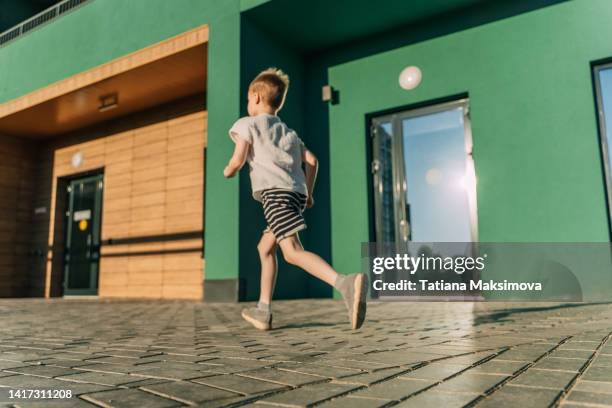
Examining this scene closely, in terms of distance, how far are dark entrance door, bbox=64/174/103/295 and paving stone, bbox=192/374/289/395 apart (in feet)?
26.8

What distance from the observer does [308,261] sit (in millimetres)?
2459

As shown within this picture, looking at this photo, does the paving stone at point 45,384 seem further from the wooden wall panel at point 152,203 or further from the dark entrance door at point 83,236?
the dark entrance door at point 83,236

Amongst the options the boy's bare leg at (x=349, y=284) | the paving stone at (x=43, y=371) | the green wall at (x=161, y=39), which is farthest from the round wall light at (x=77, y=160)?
the paving stone at (x=43, y=371)

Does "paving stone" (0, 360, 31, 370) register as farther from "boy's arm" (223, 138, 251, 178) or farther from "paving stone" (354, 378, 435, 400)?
"boy's arm" (223, 138, 251, 178)

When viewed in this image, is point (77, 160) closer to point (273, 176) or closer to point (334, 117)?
point (334, 117)

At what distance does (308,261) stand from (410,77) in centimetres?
427

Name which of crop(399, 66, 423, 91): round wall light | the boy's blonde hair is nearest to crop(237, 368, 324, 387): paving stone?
the boy's blonde hair

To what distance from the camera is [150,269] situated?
302 inches

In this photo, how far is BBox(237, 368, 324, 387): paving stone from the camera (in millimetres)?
1254

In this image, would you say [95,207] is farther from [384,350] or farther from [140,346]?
[384,350]

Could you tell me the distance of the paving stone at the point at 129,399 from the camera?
104cm

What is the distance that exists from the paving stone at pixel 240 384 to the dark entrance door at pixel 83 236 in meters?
8.16

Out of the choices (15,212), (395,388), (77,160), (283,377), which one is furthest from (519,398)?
(15,212)

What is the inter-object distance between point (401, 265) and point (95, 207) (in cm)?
601
